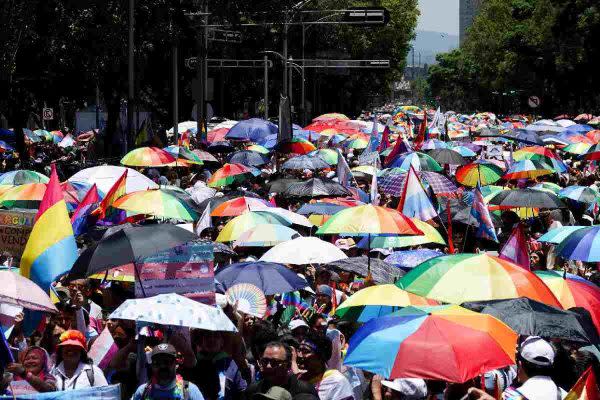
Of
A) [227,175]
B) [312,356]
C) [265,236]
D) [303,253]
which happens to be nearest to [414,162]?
[227,175]

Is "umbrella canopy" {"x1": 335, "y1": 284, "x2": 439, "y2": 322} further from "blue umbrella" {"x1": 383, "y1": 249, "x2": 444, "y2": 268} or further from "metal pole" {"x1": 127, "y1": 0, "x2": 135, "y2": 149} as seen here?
"metal pole" {"x1": 127, "y1": 0, "x2": 135, "y2": 149}

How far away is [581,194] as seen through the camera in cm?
1781

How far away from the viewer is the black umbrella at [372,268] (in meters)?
11.1

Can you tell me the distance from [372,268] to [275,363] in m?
4.59

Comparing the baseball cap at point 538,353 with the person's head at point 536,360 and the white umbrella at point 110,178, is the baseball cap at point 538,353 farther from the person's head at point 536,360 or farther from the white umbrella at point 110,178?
the white umbrella at point 110,178

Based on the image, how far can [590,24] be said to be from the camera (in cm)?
5453

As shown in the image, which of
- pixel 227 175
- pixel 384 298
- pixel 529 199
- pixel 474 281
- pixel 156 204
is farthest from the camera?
pixel 227 175

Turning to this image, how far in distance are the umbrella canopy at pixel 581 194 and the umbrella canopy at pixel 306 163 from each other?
16.5 feet

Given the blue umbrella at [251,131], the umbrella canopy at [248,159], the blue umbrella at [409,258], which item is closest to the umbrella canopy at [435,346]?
the blue umbrella at [409,258]

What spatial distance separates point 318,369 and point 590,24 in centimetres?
4936

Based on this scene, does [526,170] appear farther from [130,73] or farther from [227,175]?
[130,73]

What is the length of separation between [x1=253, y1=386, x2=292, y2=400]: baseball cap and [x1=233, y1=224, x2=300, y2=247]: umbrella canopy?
5992 mm

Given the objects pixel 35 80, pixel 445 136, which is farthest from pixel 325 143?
pixel 35 80

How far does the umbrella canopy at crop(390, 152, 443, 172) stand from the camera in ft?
65.4
